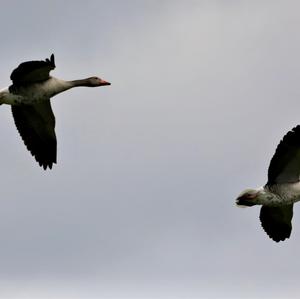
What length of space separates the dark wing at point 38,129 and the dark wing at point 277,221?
5.54 m

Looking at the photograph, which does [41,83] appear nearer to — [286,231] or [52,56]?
[52,56]

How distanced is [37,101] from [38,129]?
1703 millimetres

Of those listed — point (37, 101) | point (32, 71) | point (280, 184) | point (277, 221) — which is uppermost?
point (32, 71)

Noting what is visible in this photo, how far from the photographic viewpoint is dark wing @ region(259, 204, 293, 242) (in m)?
29.8

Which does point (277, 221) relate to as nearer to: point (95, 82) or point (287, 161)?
point (287, 161)

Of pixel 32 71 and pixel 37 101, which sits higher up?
pixel 32 71

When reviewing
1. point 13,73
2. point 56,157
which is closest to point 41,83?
point 13,73

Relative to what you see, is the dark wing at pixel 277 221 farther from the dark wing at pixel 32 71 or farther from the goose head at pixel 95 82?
the dark wing at pixel 32 71

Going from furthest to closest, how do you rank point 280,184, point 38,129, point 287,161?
point 38,129
point 280,184
point 287,161

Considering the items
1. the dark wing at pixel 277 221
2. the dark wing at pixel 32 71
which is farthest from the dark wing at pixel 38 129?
the dark wing at pixel 277 221

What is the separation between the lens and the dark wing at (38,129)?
3036 cm

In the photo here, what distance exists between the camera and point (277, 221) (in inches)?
1182

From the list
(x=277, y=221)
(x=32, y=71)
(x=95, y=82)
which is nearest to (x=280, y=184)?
(x=277, y=221)

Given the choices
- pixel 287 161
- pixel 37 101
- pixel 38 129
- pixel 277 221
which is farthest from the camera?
pixel 38 129
